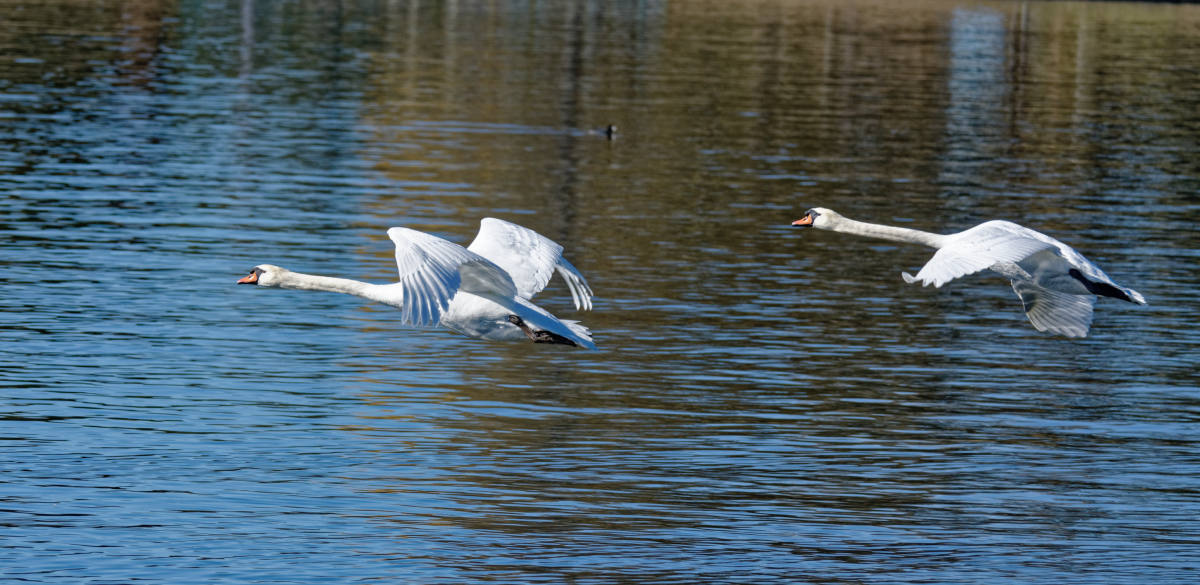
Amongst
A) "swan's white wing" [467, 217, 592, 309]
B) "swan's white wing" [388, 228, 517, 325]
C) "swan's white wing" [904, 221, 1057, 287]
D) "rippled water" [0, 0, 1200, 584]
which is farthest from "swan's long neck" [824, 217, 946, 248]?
"swan's white wing" [388, 228, 517, 325]

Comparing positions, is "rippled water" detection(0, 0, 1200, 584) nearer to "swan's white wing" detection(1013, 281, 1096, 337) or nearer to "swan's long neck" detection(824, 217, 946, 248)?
"swan's white wing" detection(1013, 281, 1096, 337)

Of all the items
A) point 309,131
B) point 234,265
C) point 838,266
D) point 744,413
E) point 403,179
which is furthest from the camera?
point 309,131

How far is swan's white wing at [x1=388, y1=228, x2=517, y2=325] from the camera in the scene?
13648 mm

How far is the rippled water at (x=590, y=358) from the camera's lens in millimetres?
15039

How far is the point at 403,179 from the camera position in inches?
1405

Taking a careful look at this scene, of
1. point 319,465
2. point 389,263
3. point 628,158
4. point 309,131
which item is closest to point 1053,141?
point 628,158

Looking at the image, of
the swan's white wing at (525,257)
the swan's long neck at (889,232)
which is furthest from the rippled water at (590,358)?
the swan's long neck at (889,232)

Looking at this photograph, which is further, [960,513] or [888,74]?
[888,74]

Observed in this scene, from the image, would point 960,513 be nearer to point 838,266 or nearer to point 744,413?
point 744,413

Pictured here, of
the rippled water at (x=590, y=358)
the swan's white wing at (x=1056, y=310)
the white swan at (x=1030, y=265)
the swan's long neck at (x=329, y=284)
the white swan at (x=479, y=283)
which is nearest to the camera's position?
the white swan at (x=479, y=283)

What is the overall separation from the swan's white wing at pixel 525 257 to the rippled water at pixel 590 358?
5.81ft

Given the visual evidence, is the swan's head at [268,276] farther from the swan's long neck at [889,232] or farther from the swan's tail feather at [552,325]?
the swan's long neck at [889,232]

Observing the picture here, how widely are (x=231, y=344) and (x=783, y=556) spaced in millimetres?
9341

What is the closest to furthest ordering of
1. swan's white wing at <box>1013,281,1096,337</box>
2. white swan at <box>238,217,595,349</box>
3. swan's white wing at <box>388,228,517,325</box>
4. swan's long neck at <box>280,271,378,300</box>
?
swan's white wing at <box>388,228,517,325</box>
white swan at <box>238,217,595,349</box>
swan's long neck at <box>280,271,378,300</box>
swan's white wing at <box>1013,281,1096,337</box>
